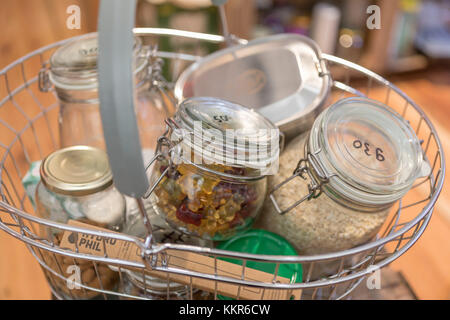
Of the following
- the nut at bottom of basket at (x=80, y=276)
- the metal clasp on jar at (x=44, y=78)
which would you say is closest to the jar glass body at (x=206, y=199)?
the nut at bottom of basket at (x=80, y=276)

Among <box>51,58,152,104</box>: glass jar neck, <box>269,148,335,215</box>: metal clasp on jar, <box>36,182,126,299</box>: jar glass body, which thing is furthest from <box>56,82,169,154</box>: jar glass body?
<box>269,148,335,215</box>: metal clasp on jar

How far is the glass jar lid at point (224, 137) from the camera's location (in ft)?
1.33

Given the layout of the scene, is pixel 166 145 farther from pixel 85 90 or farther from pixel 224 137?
pixel 85 90

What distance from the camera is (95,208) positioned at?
48 cm

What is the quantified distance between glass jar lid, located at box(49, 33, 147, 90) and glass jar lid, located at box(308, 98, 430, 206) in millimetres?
254

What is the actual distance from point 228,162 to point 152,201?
0.12 metres

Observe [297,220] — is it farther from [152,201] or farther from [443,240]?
[443,240]

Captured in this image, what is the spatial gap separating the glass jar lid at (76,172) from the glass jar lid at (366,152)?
0.23 m

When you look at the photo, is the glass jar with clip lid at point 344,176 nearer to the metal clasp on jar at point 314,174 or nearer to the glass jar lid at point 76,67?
the metal clasp on jar at point 314,174

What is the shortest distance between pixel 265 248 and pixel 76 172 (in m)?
0.23

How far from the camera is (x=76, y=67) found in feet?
1.69

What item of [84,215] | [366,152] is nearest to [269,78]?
[366,152]

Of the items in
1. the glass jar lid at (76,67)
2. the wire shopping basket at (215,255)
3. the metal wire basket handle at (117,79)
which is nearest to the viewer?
the metal wire basket handle at (117,79)
